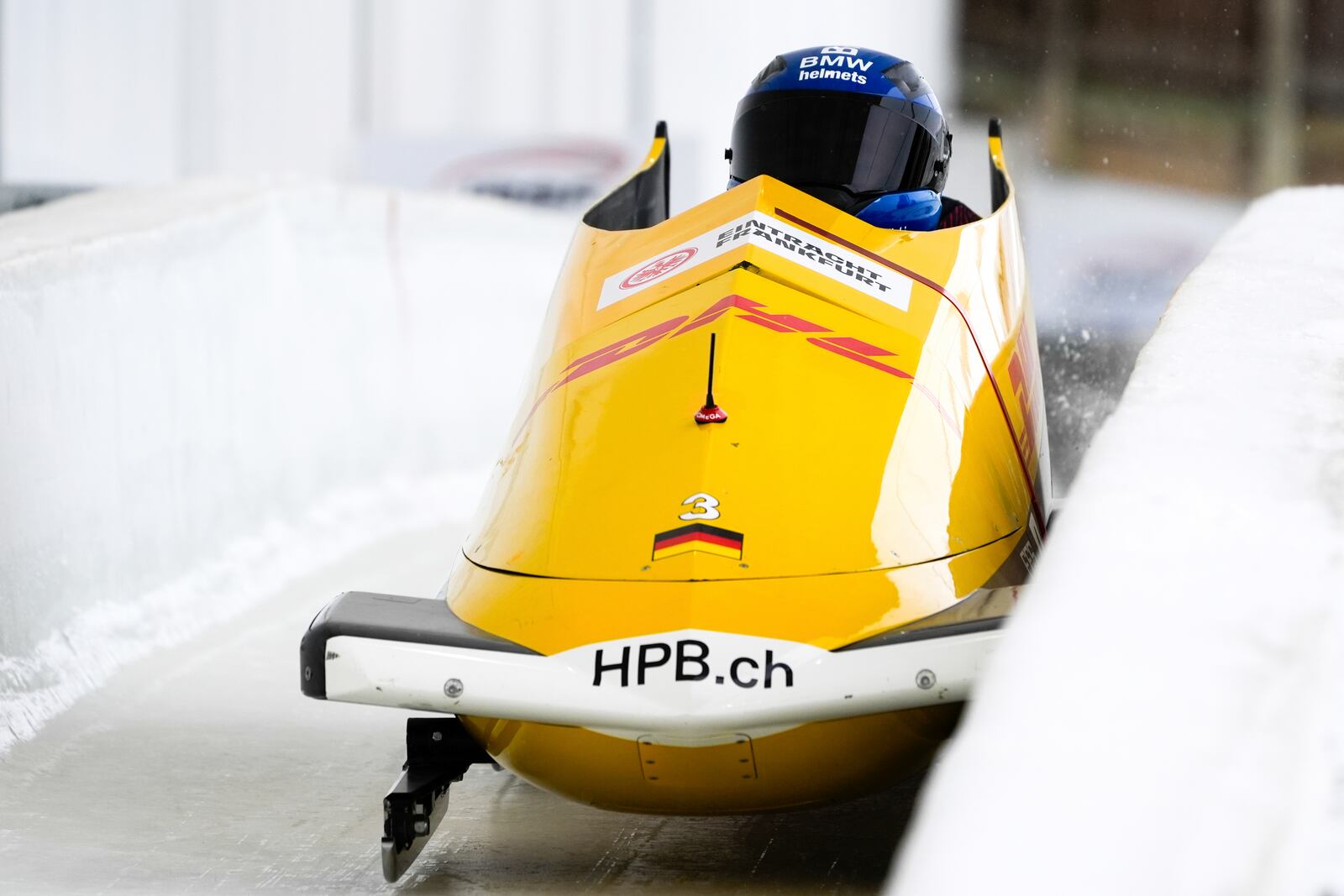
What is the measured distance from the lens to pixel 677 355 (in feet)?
Result: 6.56

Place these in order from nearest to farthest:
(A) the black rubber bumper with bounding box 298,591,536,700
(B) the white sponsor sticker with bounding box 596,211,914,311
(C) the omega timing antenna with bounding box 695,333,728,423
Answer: (A) the black rubber bumper with bounding box 298,591,536,700, (C) the omega timing antenna with bounding box 695,333,728,423, (B) the white sponsor sticker with bounding box 596,211,914,311

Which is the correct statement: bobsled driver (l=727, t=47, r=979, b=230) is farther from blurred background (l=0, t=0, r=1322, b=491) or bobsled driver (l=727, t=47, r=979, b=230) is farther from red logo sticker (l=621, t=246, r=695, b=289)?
blurred background (l=0, t=0, r=1322, b=491)

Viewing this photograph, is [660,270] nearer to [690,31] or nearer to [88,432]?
[88,432]

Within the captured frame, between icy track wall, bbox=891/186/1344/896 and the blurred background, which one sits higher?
icy track wall, bbox=891/186/1344/896

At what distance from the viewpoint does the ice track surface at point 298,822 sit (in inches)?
75.5

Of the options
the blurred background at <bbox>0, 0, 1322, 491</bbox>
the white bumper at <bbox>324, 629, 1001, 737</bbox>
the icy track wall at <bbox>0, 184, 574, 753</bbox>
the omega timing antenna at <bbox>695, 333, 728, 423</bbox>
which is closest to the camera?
the white bumper at <bbox>324, 629, 1001, 737</bbox>

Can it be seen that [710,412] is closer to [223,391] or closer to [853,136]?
[853,136]

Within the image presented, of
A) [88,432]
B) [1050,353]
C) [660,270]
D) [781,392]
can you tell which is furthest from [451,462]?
[1050,353]

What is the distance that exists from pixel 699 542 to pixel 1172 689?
0.64 m

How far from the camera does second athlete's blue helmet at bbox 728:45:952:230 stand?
2.58 meters

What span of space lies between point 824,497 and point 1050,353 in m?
7.50

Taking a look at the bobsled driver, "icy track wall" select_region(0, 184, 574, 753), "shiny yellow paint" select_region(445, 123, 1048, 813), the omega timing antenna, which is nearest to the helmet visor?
the bobsled driver

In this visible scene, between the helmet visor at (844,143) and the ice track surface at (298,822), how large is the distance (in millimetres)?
981

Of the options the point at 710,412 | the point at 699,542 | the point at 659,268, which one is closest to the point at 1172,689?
the point at 699,542
